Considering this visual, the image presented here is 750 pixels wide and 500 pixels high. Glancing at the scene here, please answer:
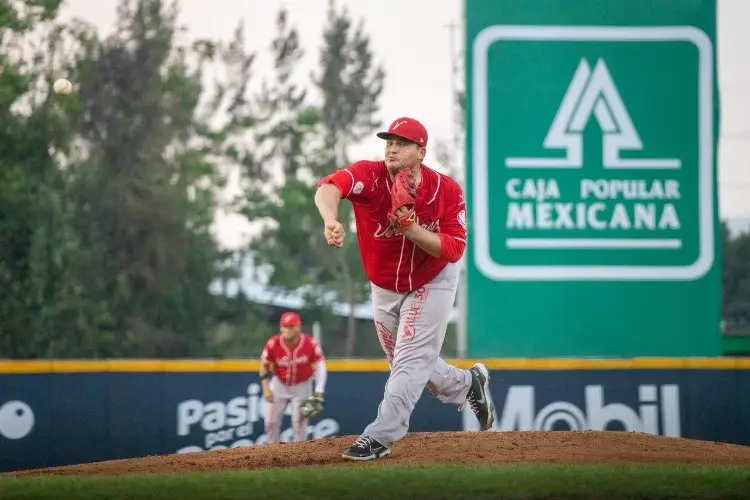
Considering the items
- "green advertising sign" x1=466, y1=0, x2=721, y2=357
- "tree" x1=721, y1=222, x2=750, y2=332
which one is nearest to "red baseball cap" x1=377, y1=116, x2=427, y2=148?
"green advertising sign" x1=466, y1=0, x2=721, y2=357

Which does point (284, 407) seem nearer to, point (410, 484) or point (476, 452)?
point (476, 452)

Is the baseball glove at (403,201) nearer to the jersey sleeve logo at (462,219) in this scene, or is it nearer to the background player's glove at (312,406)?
the jersey sleeve logo at (462,219)

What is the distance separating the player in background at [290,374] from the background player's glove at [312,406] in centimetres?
13

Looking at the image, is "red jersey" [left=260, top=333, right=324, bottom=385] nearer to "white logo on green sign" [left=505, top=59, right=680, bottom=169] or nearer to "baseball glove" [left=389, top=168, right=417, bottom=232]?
"white logo on green sign" [left=505, top=59, right=680, bottom=169]

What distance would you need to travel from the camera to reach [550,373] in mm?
12852

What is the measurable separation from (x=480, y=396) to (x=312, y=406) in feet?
15.8

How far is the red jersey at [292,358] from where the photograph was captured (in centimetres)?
1373

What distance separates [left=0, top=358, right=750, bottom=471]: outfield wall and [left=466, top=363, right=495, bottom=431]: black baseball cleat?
4.43 metres

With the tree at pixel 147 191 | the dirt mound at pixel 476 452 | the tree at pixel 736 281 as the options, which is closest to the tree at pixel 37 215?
the tree at pixel 147 191

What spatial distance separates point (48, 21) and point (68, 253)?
6.66 metres

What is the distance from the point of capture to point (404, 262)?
283 inches

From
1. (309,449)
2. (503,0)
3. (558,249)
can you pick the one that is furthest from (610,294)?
(309,449)

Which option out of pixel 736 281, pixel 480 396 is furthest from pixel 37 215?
pixel 480 396

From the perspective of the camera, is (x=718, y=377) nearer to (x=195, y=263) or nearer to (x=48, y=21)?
(x=48, y=21)
